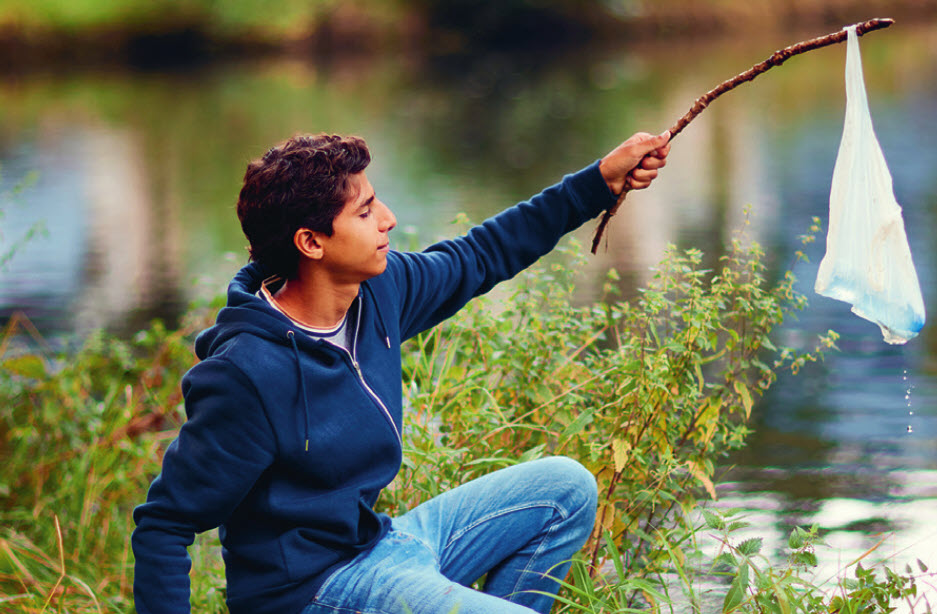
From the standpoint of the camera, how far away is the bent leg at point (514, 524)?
2.02 meters

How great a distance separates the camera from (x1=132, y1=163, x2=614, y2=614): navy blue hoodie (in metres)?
1.74

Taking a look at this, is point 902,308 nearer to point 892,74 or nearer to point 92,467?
point 92,467

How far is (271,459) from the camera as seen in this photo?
1783 mm

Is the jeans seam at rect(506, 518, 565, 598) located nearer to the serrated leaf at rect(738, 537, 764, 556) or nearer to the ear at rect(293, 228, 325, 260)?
the serrated leaf at rect(738, 537, 764, 556)

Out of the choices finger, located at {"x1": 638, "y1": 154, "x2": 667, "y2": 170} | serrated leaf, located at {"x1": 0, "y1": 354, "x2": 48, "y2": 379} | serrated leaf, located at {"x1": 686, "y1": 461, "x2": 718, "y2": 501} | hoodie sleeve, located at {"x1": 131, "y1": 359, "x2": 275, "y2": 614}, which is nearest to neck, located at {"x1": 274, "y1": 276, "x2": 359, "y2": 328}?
hoodie sleeve, located at {"x1": 131, "y1": 359, "x2": 275, "y2": 614}

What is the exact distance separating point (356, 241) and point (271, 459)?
399mm

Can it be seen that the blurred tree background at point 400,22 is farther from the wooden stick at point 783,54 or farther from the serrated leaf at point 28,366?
the wooden stick at point 783,54

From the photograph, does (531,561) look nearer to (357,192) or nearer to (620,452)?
(620,452)

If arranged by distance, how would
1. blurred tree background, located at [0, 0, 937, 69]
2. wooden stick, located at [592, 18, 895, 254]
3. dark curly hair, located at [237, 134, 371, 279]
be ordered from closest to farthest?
dark curly hair, located at [237, 134, 371, 279], wooden stick, located at [592, 18, 895, 254], blurred tree background, located at [0, 0, 937, 69]

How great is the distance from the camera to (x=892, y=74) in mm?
14445

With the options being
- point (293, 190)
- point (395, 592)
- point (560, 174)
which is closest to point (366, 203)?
point (293, 190)

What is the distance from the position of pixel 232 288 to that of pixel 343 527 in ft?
1.47

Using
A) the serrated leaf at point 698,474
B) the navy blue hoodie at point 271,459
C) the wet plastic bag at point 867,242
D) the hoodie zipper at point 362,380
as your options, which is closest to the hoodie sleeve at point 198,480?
the navy blue hoodie at point 271,459

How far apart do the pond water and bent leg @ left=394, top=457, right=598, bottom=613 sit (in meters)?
1.15
